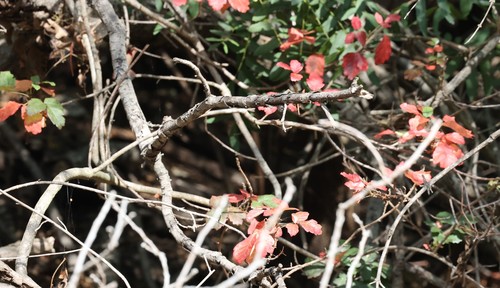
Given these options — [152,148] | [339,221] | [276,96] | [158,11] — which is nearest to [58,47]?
[158,11]

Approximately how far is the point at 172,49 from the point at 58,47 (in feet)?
3.17

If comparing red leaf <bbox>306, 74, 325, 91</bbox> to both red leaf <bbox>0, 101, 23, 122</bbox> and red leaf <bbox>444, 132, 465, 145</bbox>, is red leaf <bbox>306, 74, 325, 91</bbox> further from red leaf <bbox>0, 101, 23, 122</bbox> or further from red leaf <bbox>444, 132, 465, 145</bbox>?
red leaf <bbox>0, 101, 23, 122</bbox>

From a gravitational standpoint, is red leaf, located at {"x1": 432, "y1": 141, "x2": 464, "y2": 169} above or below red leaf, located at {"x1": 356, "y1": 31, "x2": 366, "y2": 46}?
below

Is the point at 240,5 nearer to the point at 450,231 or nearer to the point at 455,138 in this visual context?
the point at 455,138

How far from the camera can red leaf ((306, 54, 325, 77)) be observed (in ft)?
8.46

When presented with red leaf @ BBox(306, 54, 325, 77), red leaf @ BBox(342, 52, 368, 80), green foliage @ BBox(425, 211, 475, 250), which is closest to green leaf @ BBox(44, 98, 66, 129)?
red leaf @ BBox(306, 54, 325, 77)

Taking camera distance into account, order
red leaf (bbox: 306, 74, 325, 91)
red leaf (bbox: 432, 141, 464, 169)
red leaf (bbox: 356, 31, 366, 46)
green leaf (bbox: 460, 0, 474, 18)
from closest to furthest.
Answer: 1. red leaf (bbox: 432, 141, 464, 169)
2. red leaf (bbox: 306, 74, 325, 91)
3. red leaf (bbox: 356, 31, 366, 46)
4. green leaf (bbox: 460, 0, 474, 18)

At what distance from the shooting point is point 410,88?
3330mm

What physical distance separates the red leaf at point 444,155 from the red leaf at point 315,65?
1.80 ft

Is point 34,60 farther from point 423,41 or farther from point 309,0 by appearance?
point 423,41

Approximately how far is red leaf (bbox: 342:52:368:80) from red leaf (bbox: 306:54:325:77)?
0.08m

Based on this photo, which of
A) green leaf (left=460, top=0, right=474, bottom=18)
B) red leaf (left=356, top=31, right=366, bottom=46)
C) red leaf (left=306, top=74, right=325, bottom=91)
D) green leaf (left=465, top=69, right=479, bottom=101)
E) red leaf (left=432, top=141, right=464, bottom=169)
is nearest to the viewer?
red leaf (left=432, top=141, right=464, bottom=169)

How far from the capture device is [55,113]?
7.46 feet

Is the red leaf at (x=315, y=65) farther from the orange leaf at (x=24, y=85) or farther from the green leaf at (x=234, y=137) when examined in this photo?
the orange leaf at (x=24, y=85)
